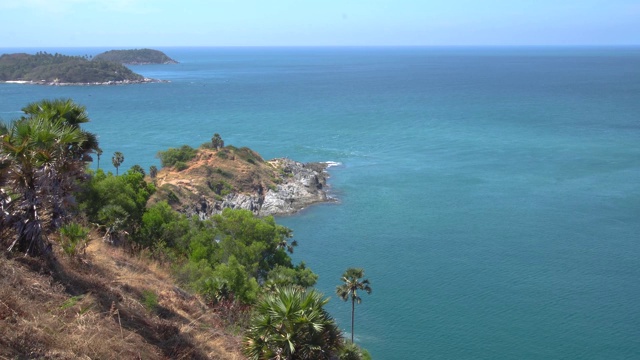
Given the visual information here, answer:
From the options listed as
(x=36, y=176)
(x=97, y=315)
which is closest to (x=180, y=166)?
(x=36, y=176)

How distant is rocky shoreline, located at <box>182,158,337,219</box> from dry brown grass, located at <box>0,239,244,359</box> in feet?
132

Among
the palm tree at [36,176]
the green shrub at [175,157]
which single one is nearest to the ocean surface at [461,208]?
the green shrub at [175,157]

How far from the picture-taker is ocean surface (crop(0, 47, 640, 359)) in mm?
35219

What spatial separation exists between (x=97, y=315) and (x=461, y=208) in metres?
49.5

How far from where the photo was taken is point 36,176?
38.1 feet

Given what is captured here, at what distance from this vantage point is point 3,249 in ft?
39.8

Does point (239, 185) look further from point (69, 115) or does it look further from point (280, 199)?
point (69, 115)

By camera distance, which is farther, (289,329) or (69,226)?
(69,226)

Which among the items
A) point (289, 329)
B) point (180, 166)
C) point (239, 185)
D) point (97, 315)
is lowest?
point (239, 185)

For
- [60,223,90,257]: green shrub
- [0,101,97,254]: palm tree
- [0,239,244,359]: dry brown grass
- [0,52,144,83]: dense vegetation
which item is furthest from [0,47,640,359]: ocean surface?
[0,52,144,83]: dense vegetation

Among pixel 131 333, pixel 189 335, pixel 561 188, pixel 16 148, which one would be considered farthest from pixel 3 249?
pixel 561 188

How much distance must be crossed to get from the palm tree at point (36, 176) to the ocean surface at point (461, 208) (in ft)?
76.1

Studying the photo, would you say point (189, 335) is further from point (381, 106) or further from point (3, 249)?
point (381, 106)

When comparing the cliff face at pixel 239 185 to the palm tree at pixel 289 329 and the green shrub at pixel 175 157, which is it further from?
the palm tree at pixel 289 329
